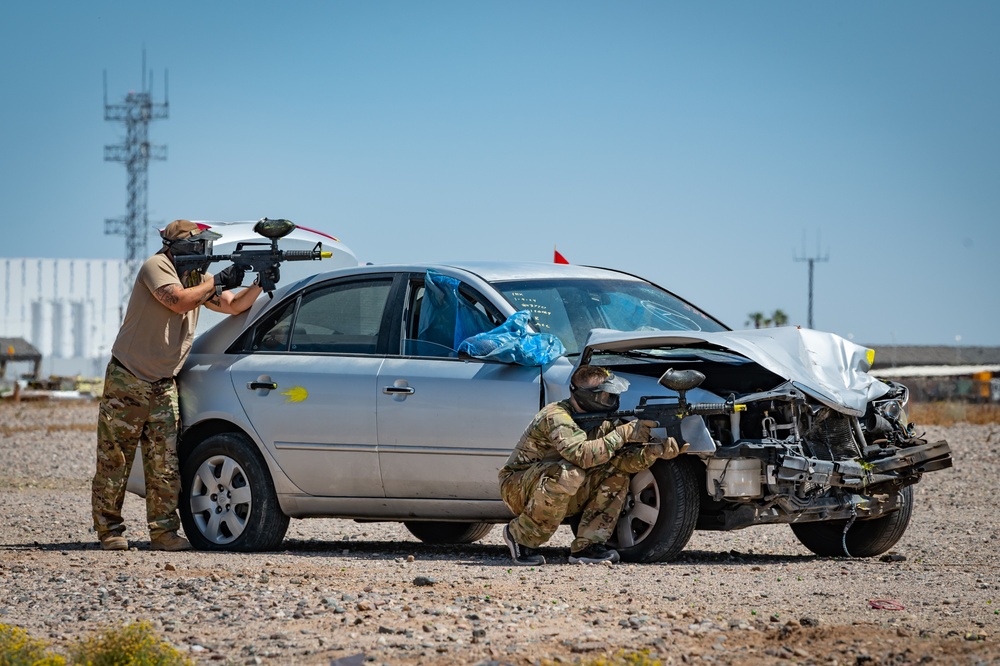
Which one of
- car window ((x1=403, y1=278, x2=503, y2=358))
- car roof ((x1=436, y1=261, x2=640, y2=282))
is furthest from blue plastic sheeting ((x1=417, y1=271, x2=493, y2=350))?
car roof ((x1=436, y1=261, x2=640, y2=282))

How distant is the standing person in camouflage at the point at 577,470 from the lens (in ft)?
25.9

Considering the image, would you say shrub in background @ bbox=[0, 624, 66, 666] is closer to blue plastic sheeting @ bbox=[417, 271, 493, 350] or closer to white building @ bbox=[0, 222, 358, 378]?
blue plastic sheeting @ bbox=[417, 271, 493, 350]

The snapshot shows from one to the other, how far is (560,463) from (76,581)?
8.55 feet

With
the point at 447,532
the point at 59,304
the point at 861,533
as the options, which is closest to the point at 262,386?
the point at 447,532

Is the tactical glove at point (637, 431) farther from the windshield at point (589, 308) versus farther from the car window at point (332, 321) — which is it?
the car window at point (332, 321)

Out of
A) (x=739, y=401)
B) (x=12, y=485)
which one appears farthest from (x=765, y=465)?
(x=12, y=485)

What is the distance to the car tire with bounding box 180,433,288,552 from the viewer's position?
916 cm

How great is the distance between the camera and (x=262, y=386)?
9.21m

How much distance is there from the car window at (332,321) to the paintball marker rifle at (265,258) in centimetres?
25

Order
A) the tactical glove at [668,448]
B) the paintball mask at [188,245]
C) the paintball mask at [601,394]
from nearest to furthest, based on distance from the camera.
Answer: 1. the tactical glove at [668,448]
2. the paintball mask at [601,394]
3. the paintball mask at [188,245]

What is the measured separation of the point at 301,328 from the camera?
30.9 ft

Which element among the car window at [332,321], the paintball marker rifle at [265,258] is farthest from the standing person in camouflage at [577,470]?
the paintball marker rifle at [265,258]

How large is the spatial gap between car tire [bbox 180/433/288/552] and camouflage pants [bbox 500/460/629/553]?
1819mm

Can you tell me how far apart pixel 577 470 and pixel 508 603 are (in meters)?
1.61
